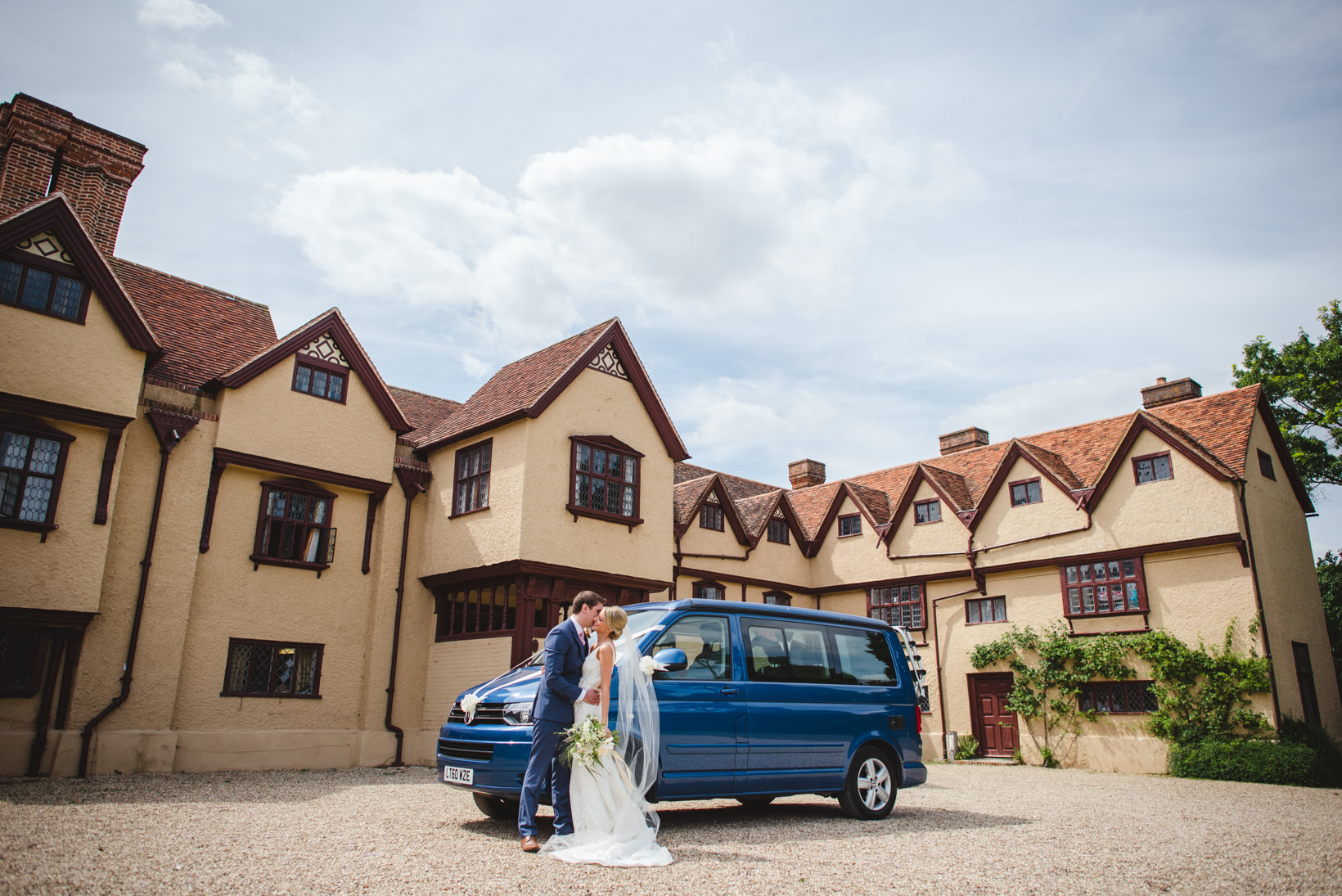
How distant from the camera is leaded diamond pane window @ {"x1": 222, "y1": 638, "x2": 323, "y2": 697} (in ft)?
51.9

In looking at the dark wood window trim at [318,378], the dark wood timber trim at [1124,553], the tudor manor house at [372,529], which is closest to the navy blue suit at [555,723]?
the tudor manor house at [372,529]

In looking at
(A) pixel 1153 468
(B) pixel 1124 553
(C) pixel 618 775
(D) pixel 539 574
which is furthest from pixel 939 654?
(C) pixel 618 775

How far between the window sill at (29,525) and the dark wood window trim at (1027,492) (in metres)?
21.9

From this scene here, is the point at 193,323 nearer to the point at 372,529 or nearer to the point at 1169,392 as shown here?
the point at 372,529

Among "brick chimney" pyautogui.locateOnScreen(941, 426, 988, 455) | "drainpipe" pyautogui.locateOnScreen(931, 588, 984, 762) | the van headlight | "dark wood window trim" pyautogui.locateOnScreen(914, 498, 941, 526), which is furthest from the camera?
"brick chimney" pyautogui.locateOnScreen(941, 426, 988, 455)

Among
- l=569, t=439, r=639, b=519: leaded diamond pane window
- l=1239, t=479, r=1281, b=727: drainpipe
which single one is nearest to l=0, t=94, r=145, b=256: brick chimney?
l=569, t=439, r=639, b=519: leaded diamond pane window

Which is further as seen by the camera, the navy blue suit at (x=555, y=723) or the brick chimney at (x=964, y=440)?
the brick chimney at (x=964, y=440)

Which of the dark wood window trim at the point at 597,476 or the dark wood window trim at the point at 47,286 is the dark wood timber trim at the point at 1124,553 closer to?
the dark wood window trim at the point at 597,476

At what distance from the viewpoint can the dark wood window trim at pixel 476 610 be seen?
1733 cm

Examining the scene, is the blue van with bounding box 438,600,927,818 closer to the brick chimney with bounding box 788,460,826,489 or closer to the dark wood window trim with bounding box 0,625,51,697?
the dark wood window trim with bounding box 0,625,51,697

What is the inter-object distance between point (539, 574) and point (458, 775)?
365 inches

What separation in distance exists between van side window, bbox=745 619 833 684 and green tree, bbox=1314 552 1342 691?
2334 cm

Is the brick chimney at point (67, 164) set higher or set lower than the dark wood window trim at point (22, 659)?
higher

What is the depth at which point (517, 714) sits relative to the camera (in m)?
8.02
